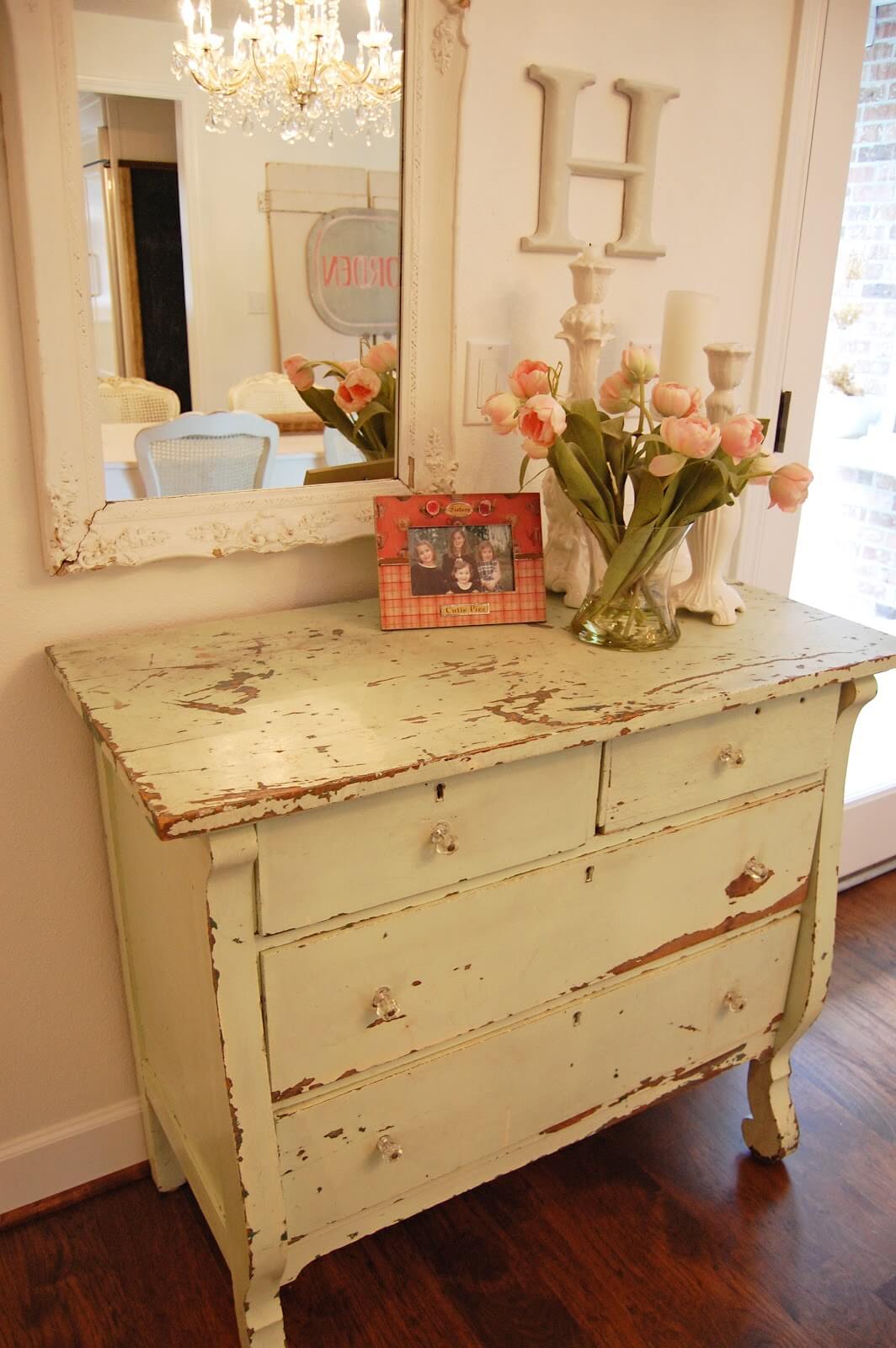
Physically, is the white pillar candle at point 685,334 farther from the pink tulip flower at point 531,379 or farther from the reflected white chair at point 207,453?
the reflected white chair at point 207,453

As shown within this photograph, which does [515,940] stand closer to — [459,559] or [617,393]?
[459,559]

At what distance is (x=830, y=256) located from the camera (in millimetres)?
2006

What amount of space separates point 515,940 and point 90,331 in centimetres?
94

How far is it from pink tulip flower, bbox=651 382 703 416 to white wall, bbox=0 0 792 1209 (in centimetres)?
39

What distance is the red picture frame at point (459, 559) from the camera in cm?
151

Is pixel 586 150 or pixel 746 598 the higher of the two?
pixel 586 150

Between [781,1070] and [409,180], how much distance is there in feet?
4.97

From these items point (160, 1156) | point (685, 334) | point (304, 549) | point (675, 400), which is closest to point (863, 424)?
point (685, 334)

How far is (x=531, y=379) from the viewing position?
55.5 inches

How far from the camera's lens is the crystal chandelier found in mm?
1312

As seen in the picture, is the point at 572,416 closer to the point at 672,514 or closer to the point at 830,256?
the point at 672,514

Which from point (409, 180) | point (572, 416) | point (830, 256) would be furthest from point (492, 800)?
point (830, 256)

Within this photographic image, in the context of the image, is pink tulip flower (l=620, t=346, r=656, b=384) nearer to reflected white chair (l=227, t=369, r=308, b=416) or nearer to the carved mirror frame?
the carved mirror frame

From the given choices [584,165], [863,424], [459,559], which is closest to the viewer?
[459,559]
